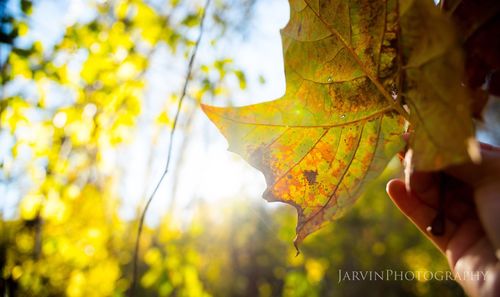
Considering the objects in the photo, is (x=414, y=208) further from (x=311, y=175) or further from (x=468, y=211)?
(x=311, y=175)

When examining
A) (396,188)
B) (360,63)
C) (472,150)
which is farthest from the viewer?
(396,188)

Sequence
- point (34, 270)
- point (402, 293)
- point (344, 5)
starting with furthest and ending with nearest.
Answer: point (402, 293), point (34, 270), point (344, 5)

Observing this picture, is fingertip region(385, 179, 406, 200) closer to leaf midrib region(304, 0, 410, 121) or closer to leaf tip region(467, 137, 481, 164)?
leaf midrib region(304, 0, 410, 121)

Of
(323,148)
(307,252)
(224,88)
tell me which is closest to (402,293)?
(307,252)

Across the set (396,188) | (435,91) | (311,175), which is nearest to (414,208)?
(396,188)

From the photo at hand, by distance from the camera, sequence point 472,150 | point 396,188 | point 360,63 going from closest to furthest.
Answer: point 472,150
point 360,63
point 396,188

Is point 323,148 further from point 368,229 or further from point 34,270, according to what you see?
point 368,229
